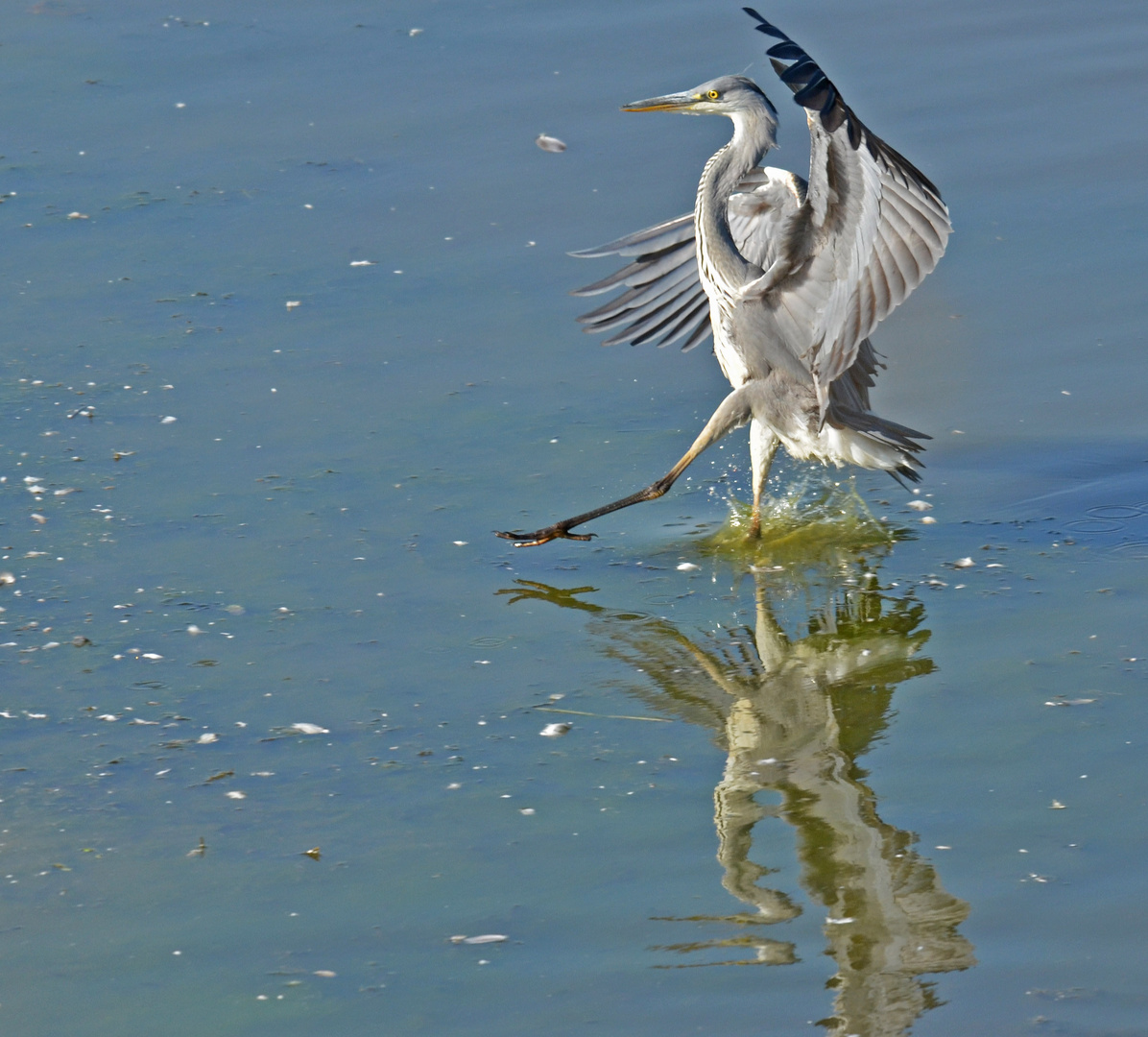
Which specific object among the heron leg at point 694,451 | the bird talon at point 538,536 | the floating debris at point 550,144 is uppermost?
the floating debris at point 550,144

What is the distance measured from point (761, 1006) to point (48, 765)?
7.47 ft

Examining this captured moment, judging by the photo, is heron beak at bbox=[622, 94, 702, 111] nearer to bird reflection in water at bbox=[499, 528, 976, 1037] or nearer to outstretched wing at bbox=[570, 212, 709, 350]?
outstretched wing at bbox=[570, 212, 709, 350]

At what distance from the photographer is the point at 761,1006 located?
3.94 metres

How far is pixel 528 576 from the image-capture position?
6.32 m

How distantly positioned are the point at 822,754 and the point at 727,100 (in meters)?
2.76

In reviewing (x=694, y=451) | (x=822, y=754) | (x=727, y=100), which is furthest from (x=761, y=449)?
(x=822, y=754)

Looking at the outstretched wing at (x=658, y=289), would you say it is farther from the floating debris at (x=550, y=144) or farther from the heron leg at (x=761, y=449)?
the floating debris at (x=550, y=144)

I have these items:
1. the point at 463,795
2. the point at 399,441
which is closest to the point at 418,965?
the point at 463,795

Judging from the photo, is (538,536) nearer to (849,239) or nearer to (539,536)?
(539,536)

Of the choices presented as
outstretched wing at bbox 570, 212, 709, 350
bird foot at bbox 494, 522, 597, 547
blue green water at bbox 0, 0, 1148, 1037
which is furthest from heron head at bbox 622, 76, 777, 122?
bird foot at bbox 494, 522, 597, 547

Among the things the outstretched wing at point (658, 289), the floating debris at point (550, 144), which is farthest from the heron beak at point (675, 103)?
the floating debris at point (550, 144)

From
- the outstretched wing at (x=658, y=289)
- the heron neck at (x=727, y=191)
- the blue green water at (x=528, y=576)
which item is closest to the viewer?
the blue green water at (x=528, y=576)

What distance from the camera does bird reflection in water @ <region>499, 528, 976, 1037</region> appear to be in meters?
4.11

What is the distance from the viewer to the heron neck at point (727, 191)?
654 cm
